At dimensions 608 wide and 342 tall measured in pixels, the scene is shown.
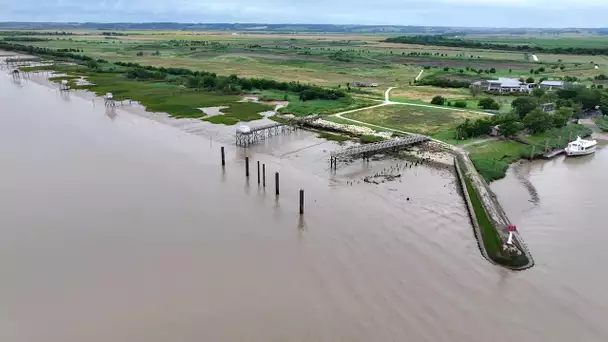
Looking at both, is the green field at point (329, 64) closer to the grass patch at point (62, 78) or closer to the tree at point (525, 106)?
the grass patch at point (62, 78)

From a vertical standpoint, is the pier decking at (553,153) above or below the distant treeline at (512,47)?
below

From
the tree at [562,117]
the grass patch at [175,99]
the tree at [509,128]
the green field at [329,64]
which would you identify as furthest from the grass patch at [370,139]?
the green field at [329,64]

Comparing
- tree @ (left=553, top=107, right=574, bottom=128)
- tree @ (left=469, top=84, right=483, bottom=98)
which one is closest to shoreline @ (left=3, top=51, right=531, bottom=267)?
tree @ (left=553, top=107, right=574, bottom=128)

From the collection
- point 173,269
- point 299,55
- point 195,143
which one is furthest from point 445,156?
point 299,55

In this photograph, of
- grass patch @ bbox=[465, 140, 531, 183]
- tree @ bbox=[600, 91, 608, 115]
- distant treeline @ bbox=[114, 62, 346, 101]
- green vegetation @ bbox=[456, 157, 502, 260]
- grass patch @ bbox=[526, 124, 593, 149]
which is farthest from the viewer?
distant treeline @ bbox=[114, 62, 346, 101]

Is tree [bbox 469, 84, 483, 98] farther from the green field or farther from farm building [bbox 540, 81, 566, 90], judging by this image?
the green field

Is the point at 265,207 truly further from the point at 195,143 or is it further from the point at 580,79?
the point at 580,79
